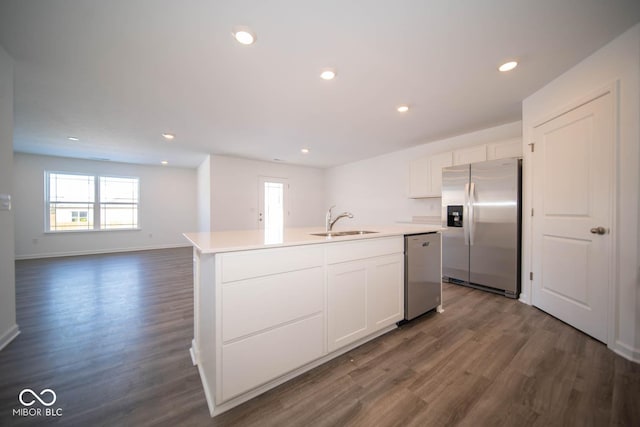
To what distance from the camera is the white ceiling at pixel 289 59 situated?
4.84 feet

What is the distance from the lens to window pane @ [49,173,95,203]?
18.2 ft

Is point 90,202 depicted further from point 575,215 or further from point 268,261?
point 575,215

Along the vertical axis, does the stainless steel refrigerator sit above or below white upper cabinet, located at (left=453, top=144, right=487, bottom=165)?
below

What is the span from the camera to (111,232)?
6.12 meters

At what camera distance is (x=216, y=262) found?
3.96 feet

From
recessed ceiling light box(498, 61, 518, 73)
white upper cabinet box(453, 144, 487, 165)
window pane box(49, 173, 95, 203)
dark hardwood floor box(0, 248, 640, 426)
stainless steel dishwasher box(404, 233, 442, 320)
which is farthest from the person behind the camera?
window pane box(49, 173, 95, 203)

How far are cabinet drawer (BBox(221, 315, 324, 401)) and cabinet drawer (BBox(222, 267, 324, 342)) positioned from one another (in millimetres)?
65

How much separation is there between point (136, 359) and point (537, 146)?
14.6 ft

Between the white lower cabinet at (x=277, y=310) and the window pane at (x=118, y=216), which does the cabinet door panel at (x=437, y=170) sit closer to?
the white lower cabinet at (x=277, y=310)

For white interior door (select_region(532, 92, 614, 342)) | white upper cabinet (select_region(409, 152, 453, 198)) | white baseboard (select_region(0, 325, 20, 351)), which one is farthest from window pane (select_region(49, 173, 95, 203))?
white interior door (select_region(532, 92, 614, 342))

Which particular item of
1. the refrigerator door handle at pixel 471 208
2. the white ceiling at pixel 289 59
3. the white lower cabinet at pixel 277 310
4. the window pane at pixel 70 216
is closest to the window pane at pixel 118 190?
the window pane at pixel 70 216

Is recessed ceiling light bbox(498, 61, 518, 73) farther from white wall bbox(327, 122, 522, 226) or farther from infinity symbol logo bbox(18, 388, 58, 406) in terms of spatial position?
infinity symbol logo bbox(18, 388, 58, 406)

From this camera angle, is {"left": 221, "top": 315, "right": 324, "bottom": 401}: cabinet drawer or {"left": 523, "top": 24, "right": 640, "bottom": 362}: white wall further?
{"left": 523, "top": 24, "right": 640, "bottom": 362}: white wall

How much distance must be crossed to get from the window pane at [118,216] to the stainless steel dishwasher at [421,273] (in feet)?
24.7
